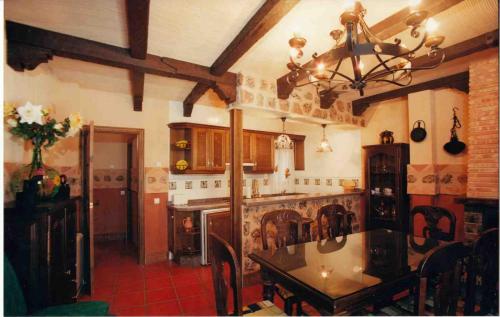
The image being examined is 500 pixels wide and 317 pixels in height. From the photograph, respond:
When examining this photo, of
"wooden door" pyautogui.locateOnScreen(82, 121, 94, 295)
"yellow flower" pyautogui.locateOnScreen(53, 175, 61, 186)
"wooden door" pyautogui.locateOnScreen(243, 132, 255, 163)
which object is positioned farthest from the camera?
"wooden door" pyautogui.locateOnScreen(243, 132, 255, 163)

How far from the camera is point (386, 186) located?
3934mm

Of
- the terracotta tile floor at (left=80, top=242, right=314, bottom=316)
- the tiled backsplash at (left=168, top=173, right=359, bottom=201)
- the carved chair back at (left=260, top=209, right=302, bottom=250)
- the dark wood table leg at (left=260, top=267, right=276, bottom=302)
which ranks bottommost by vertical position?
the terracotta tile floor at (left=80, top=242, right=314, bottom=316)

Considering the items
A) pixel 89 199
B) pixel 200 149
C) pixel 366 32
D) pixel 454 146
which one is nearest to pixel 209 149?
pixel 200 149

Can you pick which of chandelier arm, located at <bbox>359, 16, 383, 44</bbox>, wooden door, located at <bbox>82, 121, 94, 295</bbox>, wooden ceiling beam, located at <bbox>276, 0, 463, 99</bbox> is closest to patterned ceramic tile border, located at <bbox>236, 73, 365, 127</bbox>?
wooden ceiling beam, located at <bbox>276, 0, 463, 99</bbox>

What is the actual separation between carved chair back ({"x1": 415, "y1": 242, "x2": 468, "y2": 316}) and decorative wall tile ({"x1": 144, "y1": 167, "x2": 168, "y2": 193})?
3536mm

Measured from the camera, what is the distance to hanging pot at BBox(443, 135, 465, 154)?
10.5ft

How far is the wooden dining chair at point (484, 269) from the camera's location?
147 centimetres

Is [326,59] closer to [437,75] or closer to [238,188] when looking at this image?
[238,188]

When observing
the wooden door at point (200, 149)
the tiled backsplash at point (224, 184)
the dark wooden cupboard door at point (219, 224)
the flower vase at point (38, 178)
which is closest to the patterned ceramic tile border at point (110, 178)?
the tiled backsplash at point (224, 184)

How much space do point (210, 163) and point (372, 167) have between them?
271 cm

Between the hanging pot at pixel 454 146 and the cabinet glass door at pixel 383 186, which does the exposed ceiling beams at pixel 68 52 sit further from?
the hanging pot at pixel 454 146

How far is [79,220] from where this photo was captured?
10.4ft

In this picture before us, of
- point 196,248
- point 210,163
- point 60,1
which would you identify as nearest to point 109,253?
point 196,248

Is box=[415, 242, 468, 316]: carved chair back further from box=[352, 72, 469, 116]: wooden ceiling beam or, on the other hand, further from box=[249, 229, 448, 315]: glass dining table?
box=[352, 72, 469, 116]: wooden ceiling beam
